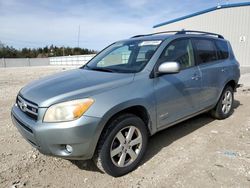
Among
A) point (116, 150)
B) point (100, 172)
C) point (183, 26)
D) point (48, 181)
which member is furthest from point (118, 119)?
point (183, 26)

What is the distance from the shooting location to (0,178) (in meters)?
3.04

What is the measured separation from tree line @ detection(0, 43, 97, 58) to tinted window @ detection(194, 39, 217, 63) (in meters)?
63.7

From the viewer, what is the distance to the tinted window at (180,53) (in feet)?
12.0

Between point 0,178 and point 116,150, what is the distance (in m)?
1.52

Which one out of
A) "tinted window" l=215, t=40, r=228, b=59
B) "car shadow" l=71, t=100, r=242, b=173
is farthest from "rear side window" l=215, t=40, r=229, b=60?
"car shadow" l=71, t=100, r=242, b=173

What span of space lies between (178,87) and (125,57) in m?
1.03

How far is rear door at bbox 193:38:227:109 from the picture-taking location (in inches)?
170

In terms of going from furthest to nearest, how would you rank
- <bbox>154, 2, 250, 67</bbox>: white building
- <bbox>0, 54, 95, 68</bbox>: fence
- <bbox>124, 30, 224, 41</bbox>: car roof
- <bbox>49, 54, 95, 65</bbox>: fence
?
<bbox>0, 54, 95, 68</bbox>: fence
<bbox>49, 54, 95, 65</bbox>: fence
<bbox>154, 2, 250, 67</bbox>: white building
<bbox>124, 30, 224, 41</bbox>: car roof

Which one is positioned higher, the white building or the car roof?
the white building

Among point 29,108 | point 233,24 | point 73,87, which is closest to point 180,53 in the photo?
point 73,87

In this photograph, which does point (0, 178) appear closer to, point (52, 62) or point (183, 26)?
point (183, 26)

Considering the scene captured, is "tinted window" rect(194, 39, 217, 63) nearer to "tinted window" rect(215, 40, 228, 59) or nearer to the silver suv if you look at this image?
the silver suv

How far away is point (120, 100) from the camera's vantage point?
9.40 feet

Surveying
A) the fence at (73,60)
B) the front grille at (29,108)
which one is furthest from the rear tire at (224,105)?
the fence at (73,60)
